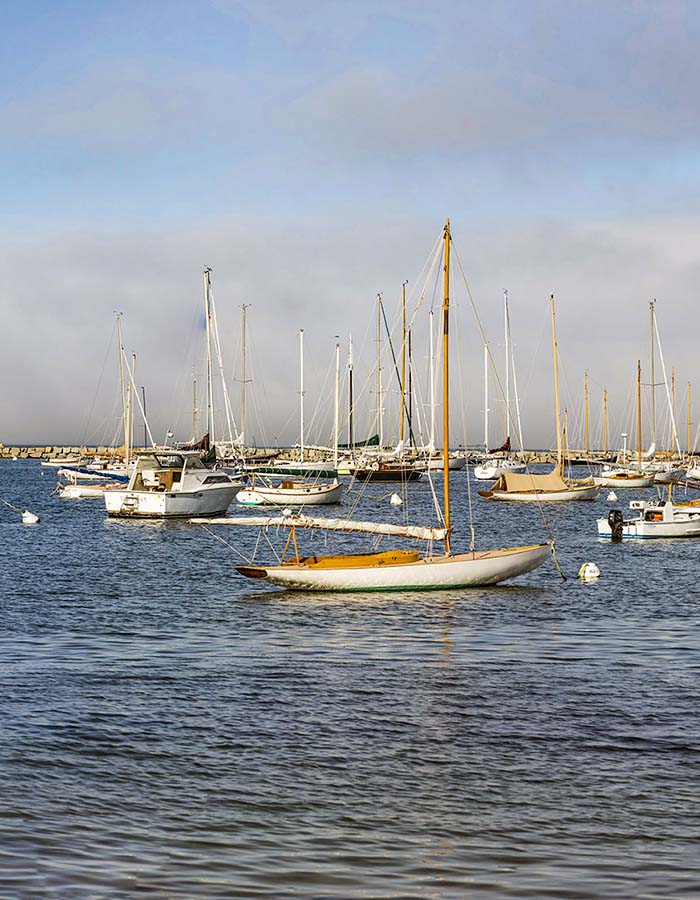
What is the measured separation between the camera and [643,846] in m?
13.2

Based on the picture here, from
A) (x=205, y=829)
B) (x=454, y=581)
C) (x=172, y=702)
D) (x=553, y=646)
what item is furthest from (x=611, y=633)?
(x=205, y=829)

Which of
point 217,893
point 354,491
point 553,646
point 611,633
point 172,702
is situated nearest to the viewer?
point 217,893

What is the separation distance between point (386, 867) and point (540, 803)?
322 cm

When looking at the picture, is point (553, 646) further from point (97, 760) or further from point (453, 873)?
point (453, 873)

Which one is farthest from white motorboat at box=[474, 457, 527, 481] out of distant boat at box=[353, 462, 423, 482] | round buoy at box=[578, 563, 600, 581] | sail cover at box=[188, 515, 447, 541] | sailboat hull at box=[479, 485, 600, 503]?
sail cover at box=[188, 515, 447, 541]

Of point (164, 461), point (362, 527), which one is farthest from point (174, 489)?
point (362, 527)

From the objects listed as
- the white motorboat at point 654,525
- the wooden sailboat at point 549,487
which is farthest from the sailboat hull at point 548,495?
the white motorboat at point 654,525

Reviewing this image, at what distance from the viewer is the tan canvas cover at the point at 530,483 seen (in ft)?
315

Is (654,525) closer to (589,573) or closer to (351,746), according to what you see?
(589,573)

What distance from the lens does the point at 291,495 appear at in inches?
3494

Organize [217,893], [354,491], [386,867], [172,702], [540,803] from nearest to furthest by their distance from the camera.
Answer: [217,893], [386,867], [540,803], [172,702], [354,491]

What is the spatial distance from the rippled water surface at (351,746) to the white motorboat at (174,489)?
115 feet

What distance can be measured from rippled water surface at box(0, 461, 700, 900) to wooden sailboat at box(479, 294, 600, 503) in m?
58.8

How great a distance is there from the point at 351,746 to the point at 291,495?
71.1 metres
